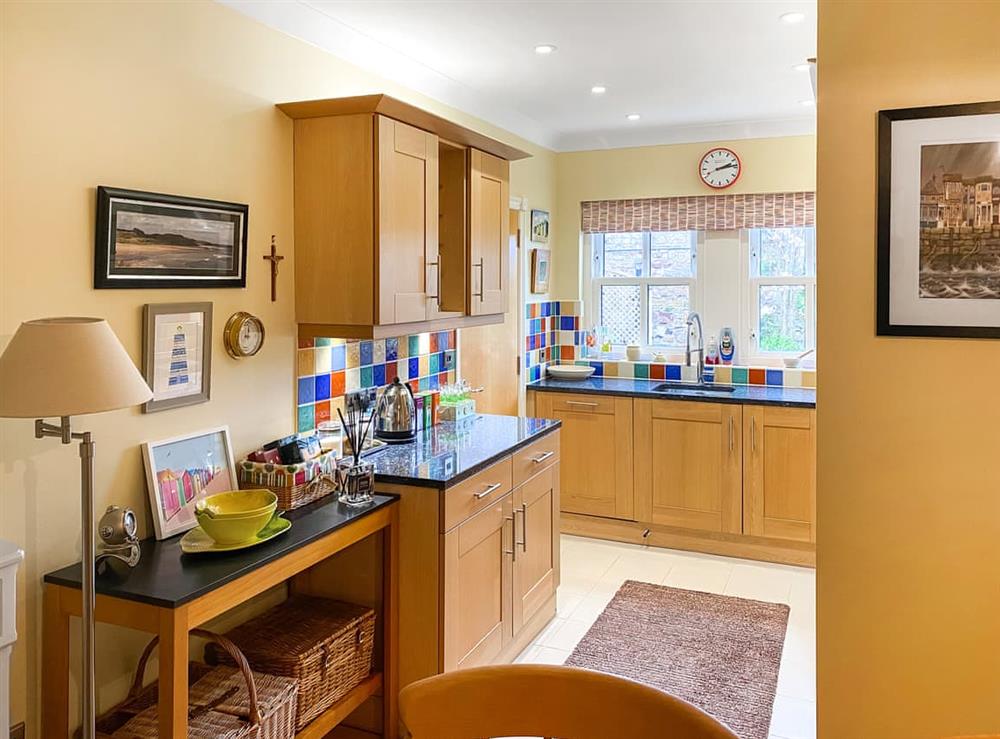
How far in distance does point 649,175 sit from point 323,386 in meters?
2.93

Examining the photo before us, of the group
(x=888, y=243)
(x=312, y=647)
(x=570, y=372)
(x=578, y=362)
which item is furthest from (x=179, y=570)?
(x=578, y=362)

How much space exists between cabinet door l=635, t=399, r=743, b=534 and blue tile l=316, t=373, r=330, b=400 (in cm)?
216

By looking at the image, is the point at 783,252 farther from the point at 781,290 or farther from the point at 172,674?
the point at 172,674

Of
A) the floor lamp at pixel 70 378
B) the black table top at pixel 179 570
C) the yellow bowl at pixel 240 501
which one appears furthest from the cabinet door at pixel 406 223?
the floor lamp at pixel 70 378

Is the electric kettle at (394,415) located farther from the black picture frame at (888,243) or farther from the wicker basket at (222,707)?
the black picture frame at (888,243)

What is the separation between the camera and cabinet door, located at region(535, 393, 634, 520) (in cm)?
473

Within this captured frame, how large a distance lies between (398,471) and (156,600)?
1.04 meters

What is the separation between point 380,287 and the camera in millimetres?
Result: 2762

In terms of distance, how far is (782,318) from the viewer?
4.93 meters

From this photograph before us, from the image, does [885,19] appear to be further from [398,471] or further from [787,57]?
[398,471]

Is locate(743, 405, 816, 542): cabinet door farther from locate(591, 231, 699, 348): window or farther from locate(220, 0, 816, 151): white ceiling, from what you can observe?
locate(220, 0, 816, 151): white ceiling

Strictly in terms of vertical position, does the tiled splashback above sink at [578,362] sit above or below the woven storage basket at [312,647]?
above

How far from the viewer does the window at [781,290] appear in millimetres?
4863

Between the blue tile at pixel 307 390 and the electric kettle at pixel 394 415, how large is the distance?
345 mm
